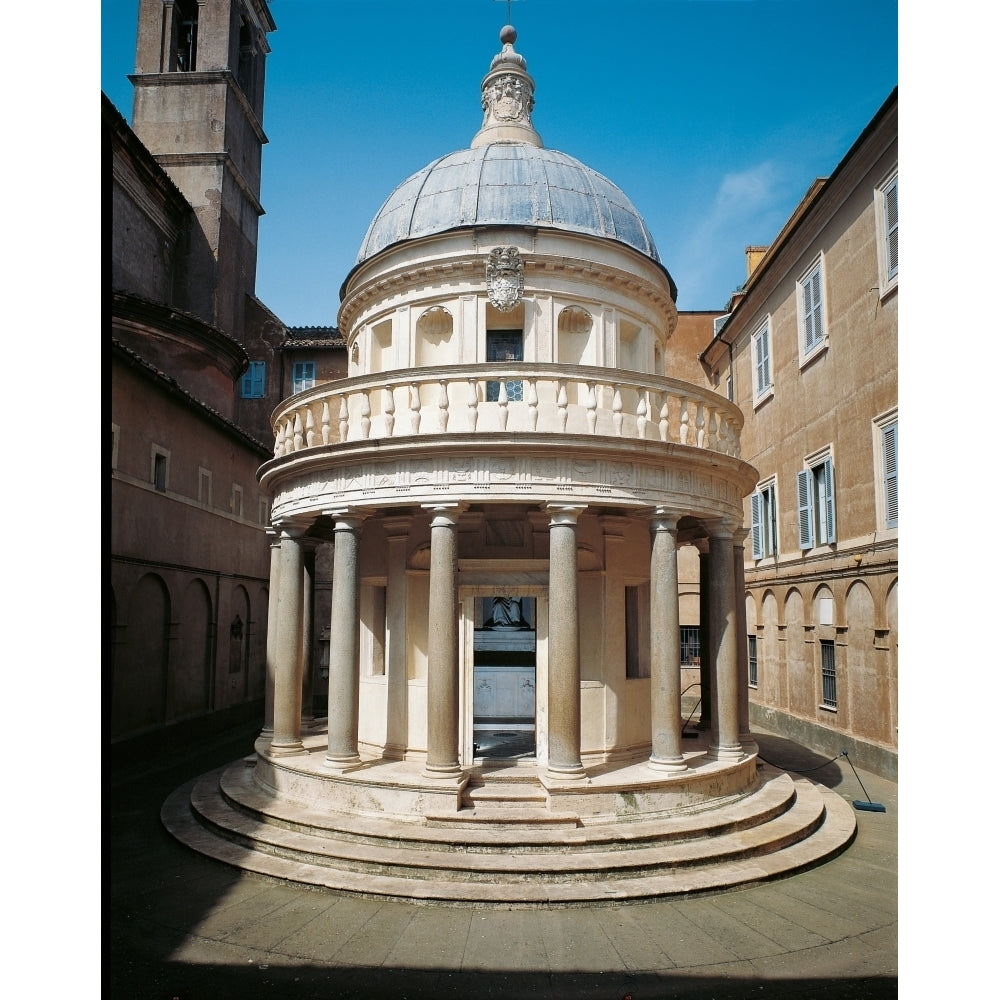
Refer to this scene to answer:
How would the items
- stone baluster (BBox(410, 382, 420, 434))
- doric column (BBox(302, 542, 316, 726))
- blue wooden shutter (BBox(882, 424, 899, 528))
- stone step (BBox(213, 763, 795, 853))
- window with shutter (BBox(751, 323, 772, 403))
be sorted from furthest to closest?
window with shutter (BBox(751, 323, 772, 403))
doric column (BBox(302, 542, 316, 726))
blue wooden shutter (BBox(882, 424, 899, 528))
stone baluster (BBox(410, 382, 420, 434))
stone step (BBox(213, 763, 795, 853))

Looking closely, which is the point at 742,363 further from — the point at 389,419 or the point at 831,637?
the point at 389,419

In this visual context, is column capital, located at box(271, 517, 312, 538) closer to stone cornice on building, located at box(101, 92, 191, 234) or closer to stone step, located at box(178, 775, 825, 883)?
stone step, located at box(178, 775, 825, 883)

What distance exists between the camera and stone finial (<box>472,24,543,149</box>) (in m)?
18.2

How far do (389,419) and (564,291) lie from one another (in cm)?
465

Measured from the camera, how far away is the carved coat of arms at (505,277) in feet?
45.9

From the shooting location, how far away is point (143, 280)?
1094 inches

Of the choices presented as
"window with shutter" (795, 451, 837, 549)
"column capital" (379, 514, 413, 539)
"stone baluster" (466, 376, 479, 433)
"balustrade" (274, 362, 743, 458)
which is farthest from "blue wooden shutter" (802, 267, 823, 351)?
"column capital" (379, 514, 413, 539)

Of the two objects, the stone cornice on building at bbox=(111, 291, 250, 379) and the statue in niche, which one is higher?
the stone cornice on building at bbox=(111, 291, 250, 379)

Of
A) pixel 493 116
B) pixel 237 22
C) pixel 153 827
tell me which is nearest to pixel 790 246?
pixel 493 116

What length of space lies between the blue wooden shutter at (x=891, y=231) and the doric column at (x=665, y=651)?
781 centimetres

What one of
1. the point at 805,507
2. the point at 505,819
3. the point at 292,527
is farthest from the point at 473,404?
the point at 805,507

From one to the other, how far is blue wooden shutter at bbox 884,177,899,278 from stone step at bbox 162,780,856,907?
10979mm

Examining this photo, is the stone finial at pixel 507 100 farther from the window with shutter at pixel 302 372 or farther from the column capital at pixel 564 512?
the window with shutter at pixel 302 372

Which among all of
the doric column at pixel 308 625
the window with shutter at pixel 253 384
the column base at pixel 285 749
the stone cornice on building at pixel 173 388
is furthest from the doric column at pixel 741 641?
the window with shutter at pixel 253 384
